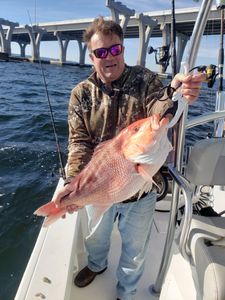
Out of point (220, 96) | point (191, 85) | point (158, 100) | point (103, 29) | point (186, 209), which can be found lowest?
point (186, 209)

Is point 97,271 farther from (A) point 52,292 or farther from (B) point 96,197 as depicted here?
(B) point 96,197

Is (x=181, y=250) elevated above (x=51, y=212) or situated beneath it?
situated beneath

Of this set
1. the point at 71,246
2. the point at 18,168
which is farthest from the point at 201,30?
the point at 18,168

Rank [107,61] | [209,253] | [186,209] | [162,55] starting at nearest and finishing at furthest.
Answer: [209,253], [186,209], [107,61], [162,55]

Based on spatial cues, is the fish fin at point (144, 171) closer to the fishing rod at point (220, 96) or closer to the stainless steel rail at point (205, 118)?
the stainless steel rail at point (205, 118)

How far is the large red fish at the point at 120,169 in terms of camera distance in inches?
63.9

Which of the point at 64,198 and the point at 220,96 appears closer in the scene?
the point at 64,198

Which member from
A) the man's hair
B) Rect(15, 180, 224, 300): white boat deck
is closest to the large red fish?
Rect(15, 180, 224, 300): white boat deck

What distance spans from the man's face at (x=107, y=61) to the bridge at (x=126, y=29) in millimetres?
19175

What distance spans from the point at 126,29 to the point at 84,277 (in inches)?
2019

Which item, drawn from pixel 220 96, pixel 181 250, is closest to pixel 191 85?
pixel 181 250

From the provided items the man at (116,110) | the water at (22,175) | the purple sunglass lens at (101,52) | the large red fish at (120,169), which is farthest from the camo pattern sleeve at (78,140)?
the water at (22,175)

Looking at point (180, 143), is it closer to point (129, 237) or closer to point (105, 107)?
point (105, 107)

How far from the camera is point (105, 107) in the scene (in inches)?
91.7
